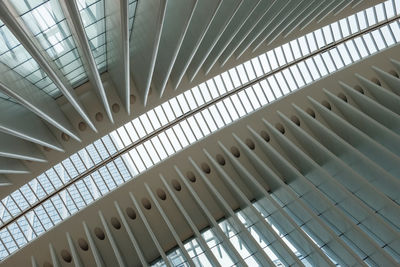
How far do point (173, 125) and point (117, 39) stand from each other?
933 cm

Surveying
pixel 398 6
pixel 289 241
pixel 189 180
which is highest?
pixel 398 6

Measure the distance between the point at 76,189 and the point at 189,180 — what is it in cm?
509

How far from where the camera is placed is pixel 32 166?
16.1 meters

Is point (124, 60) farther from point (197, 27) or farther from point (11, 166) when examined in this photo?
point (11, 166)

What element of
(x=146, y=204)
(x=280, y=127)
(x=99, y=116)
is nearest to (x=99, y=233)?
(x=146, y=204)

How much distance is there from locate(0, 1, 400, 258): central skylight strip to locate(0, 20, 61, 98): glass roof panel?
25.4 ft

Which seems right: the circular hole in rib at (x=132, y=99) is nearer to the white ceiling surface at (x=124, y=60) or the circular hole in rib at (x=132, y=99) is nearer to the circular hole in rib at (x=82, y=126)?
the white ceiling surface at (x=124, y=60)

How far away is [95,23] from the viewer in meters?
9.48

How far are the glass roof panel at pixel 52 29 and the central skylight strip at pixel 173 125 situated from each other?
24.6 ft

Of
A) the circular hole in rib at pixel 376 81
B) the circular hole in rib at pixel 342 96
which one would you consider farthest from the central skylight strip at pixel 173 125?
the circular hole in rib at pixel 376 81

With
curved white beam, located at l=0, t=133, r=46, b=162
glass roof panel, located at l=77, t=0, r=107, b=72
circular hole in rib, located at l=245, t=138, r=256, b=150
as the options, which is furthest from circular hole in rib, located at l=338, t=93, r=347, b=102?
curved white beam, located at l=0, t=133, r=46, b=162

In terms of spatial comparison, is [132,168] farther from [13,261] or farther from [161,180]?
[13,261]

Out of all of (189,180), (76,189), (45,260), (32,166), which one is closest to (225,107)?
(189,180)

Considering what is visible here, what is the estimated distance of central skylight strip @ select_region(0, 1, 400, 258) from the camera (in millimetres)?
18078
